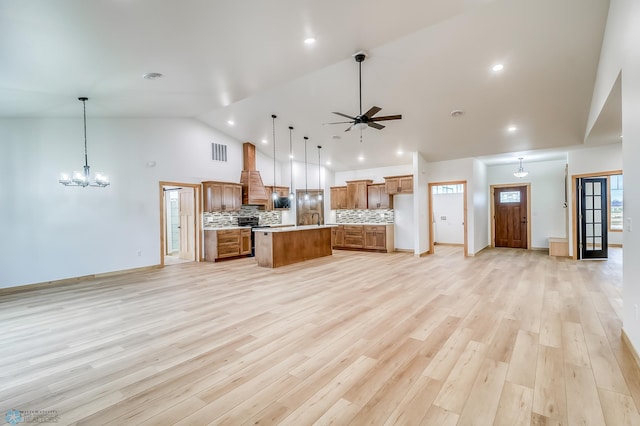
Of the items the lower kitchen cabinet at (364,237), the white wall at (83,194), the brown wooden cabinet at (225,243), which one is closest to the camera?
the white wall at (83,194)

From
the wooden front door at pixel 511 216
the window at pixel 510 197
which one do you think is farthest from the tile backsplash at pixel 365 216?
the window at pixel 510 197

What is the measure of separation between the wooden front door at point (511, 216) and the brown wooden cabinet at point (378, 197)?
389cm

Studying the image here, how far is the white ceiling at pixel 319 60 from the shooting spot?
286 cm

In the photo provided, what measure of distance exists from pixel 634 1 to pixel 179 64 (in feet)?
15.3

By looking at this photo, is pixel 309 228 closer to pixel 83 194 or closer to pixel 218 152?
pixel 218 152

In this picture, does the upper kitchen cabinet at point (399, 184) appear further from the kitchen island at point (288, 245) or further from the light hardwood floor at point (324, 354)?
the light hardwood floor at point (324, 354)

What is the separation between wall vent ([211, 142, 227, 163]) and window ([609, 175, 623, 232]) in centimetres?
1149

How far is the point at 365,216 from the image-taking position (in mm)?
10070

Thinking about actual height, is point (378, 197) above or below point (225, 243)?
above

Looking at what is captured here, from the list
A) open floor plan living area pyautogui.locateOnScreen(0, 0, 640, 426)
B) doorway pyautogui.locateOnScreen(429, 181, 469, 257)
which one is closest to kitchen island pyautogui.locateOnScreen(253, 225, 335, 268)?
open floor plan living area pyautogui.locateOnScreen(0, 0, 640, 426)

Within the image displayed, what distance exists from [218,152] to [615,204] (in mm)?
11956

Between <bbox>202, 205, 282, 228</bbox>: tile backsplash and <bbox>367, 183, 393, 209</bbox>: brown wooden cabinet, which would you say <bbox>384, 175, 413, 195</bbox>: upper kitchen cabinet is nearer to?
<bbox>367, 183, 393, 209</bbox>: brown wooden cabinet

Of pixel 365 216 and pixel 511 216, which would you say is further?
pixel 365 216

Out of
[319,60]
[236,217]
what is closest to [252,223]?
[236,217]
